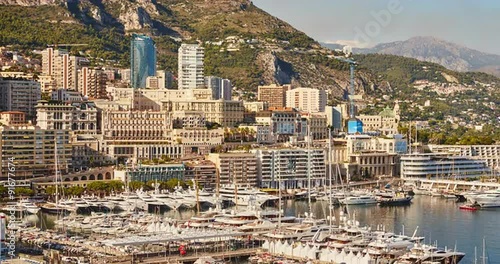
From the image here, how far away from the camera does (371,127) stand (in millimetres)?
61969

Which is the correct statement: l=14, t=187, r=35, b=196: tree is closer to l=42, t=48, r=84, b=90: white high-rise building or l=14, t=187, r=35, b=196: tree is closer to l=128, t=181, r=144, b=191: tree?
l=128, t=181, r=144, b=191: tree

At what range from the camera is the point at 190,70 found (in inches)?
2445

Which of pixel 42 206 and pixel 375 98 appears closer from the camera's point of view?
pixel 42 206

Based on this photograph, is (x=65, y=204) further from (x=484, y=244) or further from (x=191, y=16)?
(x=191, y=16)

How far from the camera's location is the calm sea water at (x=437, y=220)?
93.0 ft

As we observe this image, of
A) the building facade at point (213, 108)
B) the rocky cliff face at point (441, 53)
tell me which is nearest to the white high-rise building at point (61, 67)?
the building facade at point (213, 108)

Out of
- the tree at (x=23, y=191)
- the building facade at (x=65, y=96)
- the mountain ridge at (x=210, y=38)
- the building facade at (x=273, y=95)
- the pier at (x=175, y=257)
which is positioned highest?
the mountain ridge at (x=210, y=38)

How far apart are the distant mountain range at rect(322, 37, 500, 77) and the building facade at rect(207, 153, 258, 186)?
87.4 m

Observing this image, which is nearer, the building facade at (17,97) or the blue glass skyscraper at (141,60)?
the building facade at (17,97)

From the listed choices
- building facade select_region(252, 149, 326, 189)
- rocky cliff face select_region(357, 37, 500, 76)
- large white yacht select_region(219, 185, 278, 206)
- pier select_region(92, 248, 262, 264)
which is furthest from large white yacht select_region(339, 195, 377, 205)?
rocky cliff face select_region(357, 37, 500, 76)

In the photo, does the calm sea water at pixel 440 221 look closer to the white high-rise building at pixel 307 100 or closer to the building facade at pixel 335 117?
the building facade at pixel 335 117

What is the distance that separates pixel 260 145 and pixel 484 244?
75.6ft

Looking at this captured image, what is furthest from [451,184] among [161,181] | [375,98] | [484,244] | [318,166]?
[375,98]

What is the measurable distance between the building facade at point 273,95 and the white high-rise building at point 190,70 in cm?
596
